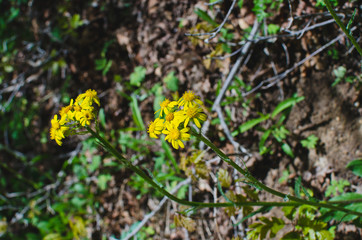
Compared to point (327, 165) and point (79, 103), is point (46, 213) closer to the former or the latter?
point (79, 103)

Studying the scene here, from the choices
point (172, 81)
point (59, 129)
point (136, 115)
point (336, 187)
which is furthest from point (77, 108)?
point (336, 187)

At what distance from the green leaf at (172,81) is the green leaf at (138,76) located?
37 cm

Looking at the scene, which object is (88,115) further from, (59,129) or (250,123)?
(250,123)

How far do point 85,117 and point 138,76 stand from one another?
1.85 meters

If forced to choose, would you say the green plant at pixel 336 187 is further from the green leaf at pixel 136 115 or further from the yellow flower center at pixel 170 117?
the green leaf at pixel 136 115

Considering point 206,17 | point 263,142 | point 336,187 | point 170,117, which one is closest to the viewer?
point 170,117

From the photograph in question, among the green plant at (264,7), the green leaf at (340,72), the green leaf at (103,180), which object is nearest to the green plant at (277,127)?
the green leaf at (340,72)

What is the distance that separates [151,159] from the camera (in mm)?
3227

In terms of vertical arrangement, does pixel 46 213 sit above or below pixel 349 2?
below

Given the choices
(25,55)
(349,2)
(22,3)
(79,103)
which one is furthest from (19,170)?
(349,2)

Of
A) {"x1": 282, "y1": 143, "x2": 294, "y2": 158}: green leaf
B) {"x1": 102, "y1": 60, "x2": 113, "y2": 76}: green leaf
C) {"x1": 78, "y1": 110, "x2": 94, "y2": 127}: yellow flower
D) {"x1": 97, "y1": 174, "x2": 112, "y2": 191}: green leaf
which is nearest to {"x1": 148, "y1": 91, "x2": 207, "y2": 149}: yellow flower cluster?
{"x1": 78, "y1": 110, "x2": 94, "y2": 127}: yellow flower

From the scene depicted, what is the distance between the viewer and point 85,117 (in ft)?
5.36

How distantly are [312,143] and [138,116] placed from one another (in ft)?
6.08

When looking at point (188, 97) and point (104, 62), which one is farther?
Result: point (104, 62)
